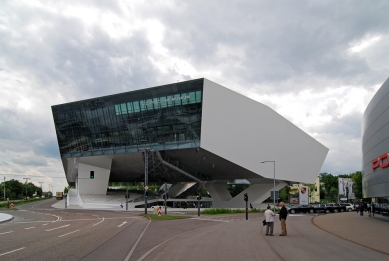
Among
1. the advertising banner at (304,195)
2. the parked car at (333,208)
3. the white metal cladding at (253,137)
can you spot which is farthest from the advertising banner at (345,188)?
the parked car at (333,208)

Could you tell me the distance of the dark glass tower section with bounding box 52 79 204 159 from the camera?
52406 millimetres

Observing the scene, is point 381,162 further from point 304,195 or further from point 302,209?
point 304,195

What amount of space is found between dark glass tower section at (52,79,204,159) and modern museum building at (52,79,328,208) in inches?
5.4

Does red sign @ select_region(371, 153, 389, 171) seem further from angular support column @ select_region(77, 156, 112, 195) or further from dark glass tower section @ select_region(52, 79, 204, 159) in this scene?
angular support column @ select_region(77, 156, 112, 195)

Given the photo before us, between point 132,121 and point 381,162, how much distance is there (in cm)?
3673

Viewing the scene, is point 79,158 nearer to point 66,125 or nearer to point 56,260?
point 66,125

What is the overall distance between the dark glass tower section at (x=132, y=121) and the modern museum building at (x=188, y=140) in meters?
0.14

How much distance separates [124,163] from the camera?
6806cm

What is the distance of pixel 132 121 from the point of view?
190 feet

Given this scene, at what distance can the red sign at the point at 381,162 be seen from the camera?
97.5 feet

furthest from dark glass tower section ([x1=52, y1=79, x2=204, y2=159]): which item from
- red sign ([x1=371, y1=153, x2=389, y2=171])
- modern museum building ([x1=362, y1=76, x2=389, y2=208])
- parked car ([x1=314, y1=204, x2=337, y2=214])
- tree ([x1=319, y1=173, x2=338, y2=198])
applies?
tree ([x1=319, y1=173, x2=338, y2=198])

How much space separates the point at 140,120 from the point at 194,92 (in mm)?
10694

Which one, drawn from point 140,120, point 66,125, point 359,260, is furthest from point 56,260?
point 66,125

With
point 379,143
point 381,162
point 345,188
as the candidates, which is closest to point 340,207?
point 345,188
